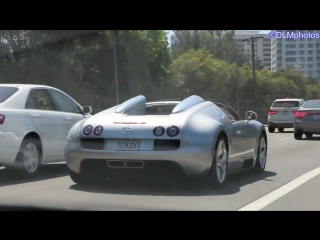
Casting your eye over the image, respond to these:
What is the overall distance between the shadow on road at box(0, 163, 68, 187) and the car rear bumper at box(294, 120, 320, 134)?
1156 centimetres

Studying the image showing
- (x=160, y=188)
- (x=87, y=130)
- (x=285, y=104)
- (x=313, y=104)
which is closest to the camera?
(x=87, y=130)

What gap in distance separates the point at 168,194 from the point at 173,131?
79 centimetres

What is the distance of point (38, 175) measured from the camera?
993cm

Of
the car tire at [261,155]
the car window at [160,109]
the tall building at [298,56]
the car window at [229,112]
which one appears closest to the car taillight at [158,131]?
the car window at [160,109]

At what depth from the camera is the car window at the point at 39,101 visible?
9705 millimetres

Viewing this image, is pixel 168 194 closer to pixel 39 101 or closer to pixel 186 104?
pixel 186 104

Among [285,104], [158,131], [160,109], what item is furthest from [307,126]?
[158,131]

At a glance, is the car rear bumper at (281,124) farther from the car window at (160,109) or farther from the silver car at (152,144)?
the silver car at (152,144)

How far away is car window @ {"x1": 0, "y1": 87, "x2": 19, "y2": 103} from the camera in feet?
30.4

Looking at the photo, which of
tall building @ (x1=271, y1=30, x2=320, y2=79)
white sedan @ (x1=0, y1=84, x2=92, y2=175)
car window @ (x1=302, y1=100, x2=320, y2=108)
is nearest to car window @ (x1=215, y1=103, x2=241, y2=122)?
white sedan @ (x1=0, y1=84, x2=92, y2=175)

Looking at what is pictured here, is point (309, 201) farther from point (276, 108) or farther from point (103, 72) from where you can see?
point (103, 72)

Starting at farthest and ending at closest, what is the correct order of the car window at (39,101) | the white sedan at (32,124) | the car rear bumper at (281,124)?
1. the car rear bumper at (281,124)
2. the car window at (39,101)
3. the white sedan at (32,124)

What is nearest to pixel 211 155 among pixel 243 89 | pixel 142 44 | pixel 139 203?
pixel 139 203

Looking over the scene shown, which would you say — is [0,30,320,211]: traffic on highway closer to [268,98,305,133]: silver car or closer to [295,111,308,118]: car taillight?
[295,111,308,118]: car taillight
